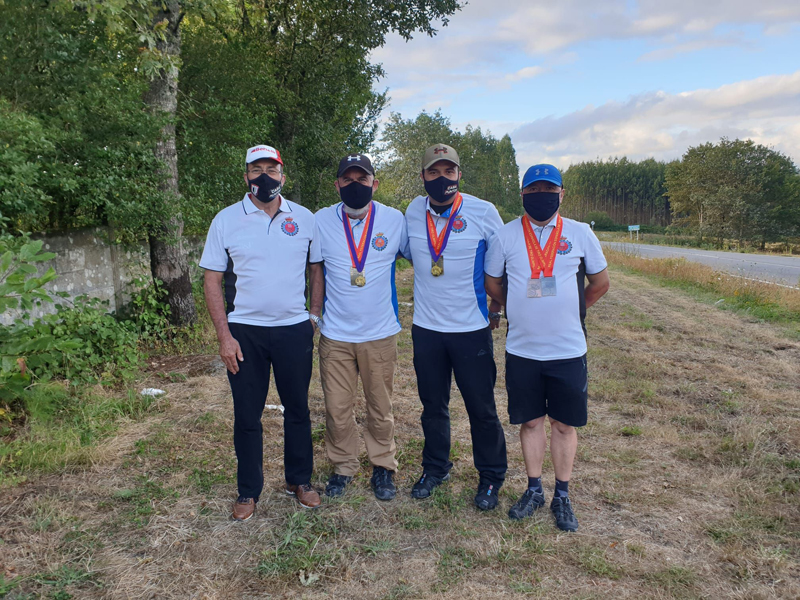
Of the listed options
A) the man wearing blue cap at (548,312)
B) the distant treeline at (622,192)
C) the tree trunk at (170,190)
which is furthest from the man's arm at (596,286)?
the distant treeline at (622,192)

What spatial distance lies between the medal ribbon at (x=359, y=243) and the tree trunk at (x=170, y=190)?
440 centimetres

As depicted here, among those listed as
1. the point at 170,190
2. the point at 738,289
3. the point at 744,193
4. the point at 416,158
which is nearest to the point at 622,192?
the point at 744,193

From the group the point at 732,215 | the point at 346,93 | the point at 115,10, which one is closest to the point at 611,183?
the point at 732,215

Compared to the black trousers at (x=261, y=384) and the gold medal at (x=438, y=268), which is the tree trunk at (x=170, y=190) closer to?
the black trousers at (x=261, y=384)

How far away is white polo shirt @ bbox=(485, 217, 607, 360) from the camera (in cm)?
323

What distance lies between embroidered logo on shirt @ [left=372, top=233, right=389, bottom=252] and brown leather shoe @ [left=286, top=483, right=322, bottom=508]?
165cm

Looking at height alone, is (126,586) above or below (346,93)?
below

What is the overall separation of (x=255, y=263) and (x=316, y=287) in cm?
50

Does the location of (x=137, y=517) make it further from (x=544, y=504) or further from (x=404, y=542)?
(x=544, y=504)

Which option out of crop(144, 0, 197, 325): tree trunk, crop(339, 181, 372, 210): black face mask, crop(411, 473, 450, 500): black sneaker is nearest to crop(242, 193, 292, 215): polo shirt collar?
crop(339, 181, 372, 210): black face mask

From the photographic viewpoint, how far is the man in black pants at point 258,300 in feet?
10.8

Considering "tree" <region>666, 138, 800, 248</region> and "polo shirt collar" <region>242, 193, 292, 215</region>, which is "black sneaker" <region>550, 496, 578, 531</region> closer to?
"polo shirt collar" <region>242, 193, 292, 215</region>

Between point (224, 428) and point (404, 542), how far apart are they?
2.26m

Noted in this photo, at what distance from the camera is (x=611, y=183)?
325 ft
